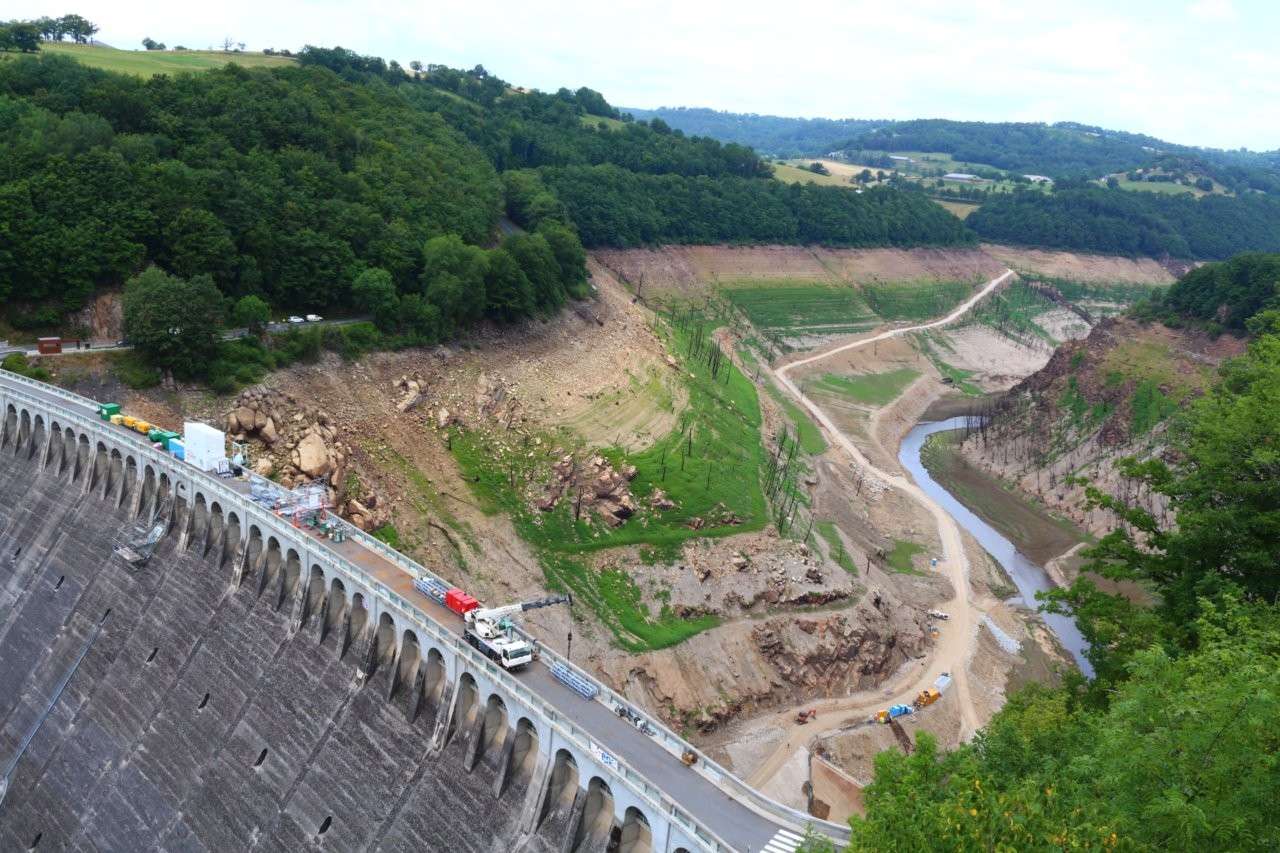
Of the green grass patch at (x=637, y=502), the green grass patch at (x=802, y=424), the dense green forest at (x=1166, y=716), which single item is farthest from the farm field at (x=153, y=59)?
the dense green forest at (x=1166, y=716)

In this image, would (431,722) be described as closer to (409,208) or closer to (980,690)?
(980,690)

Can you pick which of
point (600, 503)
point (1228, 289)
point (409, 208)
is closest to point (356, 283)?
point (409, 208)

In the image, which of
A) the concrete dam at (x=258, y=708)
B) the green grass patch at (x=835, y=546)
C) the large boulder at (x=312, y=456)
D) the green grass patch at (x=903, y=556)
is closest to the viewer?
the concrete dam at (x=258, y=708)

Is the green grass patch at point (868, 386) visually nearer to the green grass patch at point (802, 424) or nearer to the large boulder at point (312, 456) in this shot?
the green grass patch at point (802, 424)

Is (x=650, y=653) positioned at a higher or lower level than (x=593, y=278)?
lower

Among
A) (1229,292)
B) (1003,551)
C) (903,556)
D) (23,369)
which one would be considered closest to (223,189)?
(23,369)

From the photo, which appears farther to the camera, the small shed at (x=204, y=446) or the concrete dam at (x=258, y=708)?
the small shed at (x=204, y=446)

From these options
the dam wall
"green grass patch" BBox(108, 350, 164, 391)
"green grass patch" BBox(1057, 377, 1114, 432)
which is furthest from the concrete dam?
"green grass patch" BBox(1057, 377, 1114, 432)
